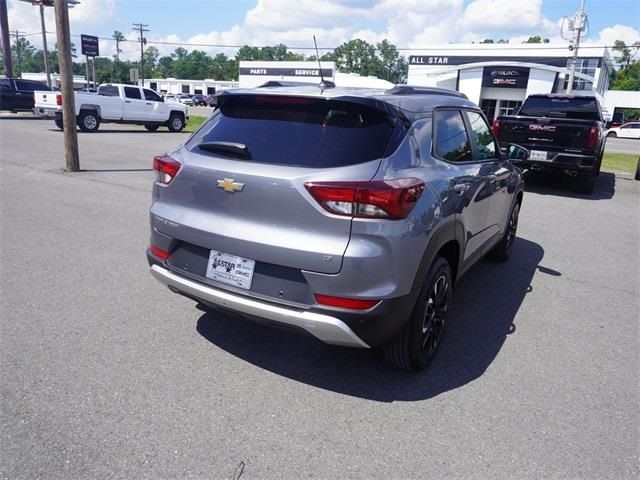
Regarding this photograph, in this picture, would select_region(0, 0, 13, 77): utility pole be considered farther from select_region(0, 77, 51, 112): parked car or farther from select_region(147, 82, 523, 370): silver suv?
select_region(147, 82, 523, 370): silver suv

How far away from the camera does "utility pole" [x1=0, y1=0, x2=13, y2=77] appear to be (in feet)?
141

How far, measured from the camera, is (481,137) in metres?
4.64

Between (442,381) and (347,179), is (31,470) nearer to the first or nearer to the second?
(347,179)

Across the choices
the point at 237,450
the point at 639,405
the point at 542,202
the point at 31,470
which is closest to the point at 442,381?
the point at 639,405

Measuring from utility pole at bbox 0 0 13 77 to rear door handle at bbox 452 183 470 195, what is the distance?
4930cm

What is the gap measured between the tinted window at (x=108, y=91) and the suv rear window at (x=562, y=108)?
17.0m

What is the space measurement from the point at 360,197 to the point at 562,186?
35.6ft

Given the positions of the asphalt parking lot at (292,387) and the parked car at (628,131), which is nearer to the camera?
the asphalt parking lot at (292,387)

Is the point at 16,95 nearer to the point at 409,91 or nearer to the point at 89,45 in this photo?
the point at 89,45

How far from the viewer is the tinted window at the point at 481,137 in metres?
4.41

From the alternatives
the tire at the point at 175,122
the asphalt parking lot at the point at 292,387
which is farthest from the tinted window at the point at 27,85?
the asphalt parking lot at the point at 292,387

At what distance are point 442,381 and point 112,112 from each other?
21.4 m

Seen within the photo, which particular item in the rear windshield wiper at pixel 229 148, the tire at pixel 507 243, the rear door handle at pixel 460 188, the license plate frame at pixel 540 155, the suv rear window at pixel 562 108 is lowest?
the tire at pixel 507 243

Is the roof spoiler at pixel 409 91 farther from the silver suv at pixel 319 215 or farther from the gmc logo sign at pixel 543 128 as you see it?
the gmc logo sign at pixel 543 128
